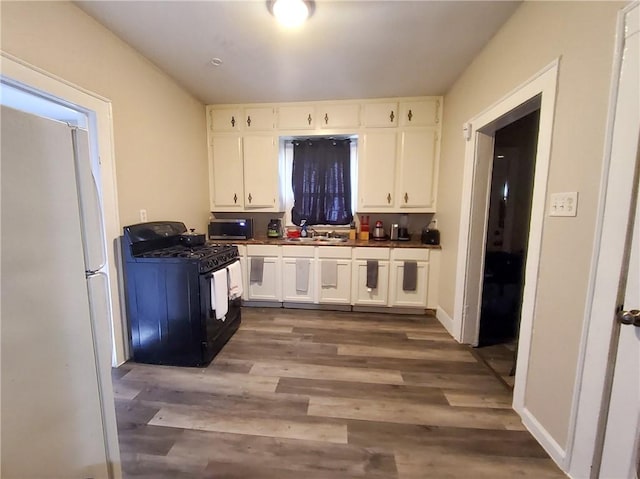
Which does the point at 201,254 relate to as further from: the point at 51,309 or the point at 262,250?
the point at 51,309

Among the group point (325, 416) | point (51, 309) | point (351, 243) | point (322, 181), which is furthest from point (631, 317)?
point (322, 181)

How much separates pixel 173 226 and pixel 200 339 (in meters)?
1.13

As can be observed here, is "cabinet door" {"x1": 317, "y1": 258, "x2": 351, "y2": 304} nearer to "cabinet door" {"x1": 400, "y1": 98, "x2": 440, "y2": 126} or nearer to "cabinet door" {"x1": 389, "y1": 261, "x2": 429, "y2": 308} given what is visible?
"cabinet door" {"x1": 389, "y1": 261, "x2": 429, "y2": 308}

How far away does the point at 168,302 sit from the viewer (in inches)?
83.4

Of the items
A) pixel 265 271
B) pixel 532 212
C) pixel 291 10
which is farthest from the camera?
pixel 265 271

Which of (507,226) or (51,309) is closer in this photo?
(51,309)

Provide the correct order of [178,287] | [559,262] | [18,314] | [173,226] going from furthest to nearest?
[173,226]
[178,287]
[559,262]
[18,314]

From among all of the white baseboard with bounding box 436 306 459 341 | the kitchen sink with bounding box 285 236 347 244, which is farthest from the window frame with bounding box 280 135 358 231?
the white baseboard with bounding box 436 306 459 341

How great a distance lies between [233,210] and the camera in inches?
142

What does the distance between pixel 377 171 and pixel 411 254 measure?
3.61 feet

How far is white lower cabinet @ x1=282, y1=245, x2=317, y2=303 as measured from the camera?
129 inches

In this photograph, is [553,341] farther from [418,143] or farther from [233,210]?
[233,210]

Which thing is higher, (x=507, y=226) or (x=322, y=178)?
(x=322, y=178)

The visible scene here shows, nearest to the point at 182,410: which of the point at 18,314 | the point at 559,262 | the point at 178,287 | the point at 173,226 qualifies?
the point at 178,287
